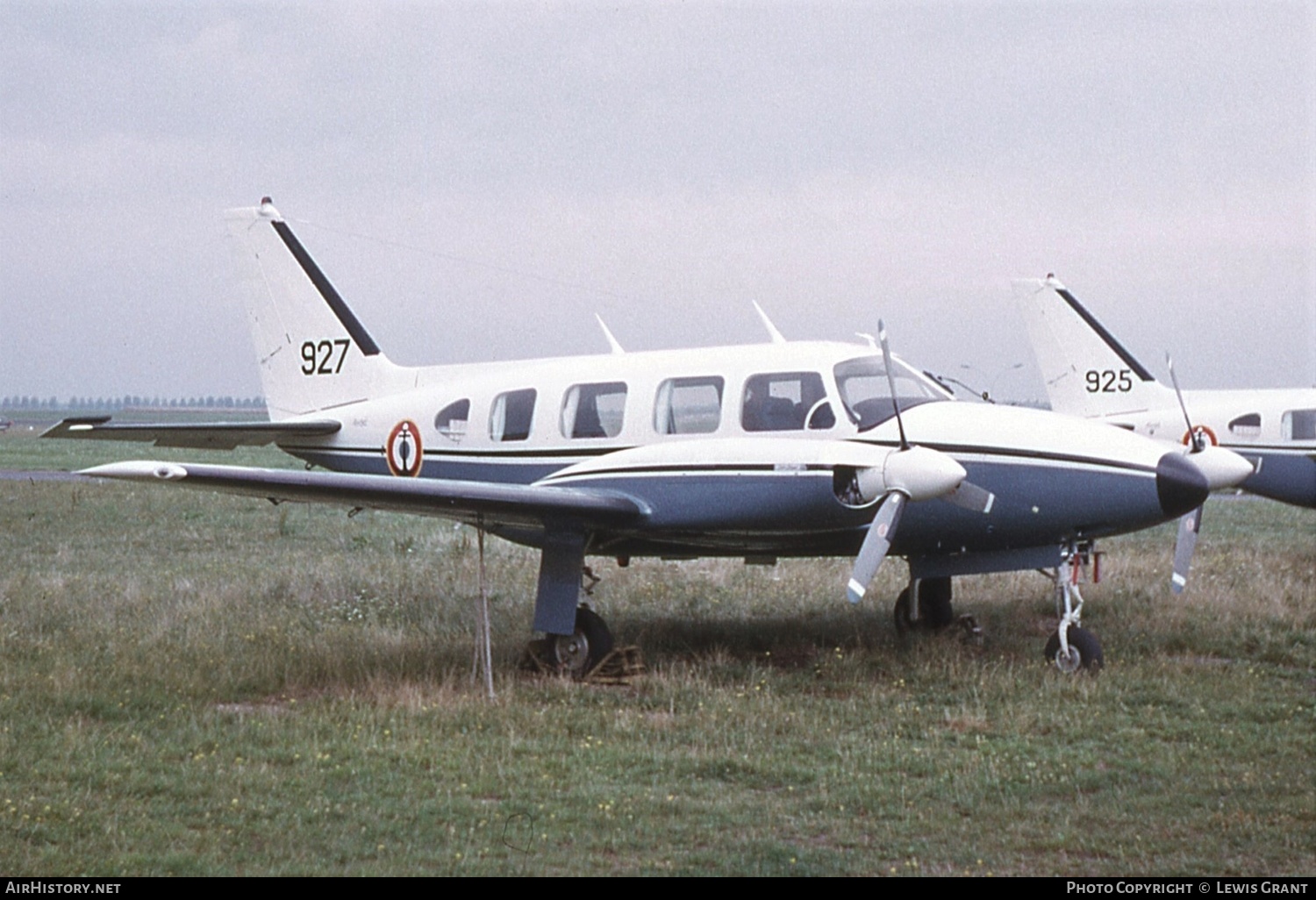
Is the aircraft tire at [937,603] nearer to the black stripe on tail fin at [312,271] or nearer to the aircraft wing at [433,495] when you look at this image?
the aircraft wing at [433,495]

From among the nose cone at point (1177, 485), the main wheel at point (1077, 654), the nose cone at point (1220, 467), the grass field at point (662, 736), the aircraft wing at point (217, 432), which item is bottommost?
the grass field at point (662, 736)

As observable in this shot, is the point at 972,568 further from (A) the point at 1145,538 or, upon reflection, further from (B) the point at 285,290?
(A) the point at 1145,538

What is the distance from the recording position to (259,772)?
8.79m

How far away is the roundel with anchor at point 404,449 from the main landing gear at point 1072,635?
670cm

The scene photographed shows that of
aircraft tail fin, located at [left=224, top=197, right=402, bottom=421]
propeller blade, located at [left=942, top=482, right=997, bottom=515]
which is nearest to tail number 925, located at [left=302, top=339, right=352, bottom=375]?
aircraft tail fin, located at [left=224, top=197, right=402, bottom=421]

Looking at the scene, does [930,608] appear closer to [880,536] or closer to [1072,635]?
[1072,635]

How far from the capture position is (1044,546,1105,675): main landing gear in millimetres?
11859

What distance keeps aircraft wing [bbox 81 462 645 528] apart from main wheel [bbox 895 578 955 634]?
3673mm

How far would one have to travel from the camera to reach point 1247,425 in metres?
25.3

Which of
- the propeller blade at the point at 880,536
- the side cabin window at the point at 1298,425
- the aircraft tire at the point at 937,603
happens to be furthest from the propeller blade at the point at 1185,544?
the side cabin window at the point at 1298,425

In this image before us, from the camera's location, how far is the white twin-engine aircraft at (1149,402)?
80.9 ft

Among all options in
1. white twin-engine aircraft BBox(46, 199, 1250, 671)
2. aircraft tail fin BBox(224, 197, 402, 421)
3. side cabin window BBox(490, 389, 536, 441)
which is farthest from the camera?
aircraft tail fin BBox(224, 197, 402, 421)

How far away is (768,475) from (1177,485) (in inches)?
131

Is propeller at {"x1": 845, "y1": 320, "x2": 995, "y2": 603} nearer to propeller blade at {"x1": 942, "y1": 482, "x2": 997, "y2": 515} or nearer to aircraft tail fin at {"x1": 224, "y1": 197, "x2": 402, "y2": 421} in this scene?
propeller blade at {"x1": 942, "y1": 482, "x2": 997, "y2": 515}
